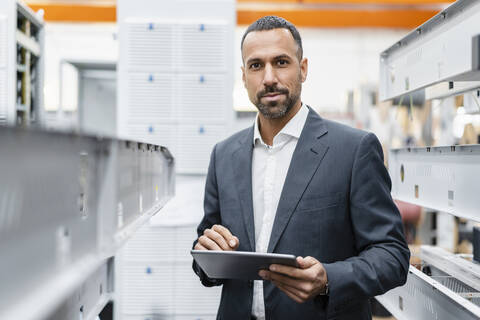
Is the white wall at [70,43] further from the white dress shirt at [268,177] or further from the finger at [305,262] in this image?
the finger at [305,262]

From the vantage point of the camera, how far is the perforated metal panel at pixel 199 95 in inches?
126

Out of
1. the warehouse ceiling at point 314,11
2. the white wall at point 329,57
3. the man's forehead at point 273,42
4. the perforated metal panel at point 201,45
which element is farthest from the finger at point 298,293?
the white wall at point 329,57

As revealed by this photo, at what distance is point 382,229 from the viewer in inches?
58.2

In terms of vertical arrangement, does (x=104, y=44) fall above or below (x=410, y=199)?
above

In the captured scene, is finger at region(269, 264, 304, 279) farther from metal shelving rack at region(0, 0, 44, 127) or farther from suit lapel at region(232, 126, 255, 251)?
metal shelving rack at region(0, 0, 44, 127)

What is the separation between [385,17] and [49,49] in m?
5.83

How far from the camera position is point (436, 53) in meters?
1.77

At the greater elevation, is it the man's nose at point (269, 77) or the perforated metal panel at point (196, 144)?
the man's nose at point (269, 77)

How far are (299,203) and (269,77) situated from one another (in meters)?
0.50

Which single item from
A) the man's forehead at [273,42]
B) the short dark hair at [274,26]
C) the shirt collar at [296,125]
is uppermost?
the short dark hair at [274,26]

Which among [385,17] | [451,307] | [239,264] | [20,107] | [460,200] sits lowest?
[451,307]

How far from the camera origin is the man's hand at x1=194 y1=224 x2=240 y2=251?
145 centimetres

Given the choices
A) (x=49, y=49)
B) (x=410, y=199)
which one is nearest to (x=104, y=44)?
(x=49, y=49)

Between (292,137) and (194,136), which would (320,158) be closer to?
(292,137)
